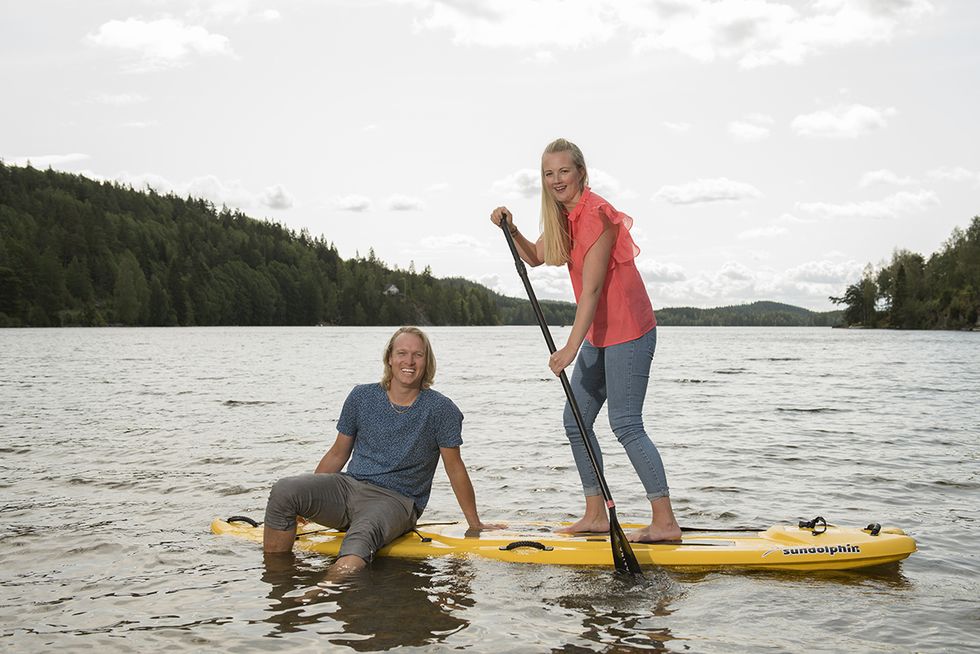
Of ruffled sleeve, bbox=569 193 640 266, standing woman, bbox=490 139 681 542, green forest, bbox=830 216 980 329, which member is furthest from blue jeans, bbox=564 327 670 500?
green forest, bbox=830 216 980 329

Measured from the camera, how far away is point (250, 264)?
167 metres

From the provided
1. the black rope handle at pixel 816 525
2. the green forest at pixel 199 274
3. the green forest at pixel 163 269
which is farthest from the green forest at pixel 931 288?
the black rope handle at pixel 816 525

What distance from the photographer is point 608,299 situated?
247 inches

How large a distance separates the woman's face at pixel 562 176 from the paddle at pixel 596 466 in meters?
0.57

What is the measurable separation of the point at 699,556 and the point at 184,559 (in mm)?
3960

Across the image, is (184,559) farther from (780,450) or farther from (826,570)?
(780,450)

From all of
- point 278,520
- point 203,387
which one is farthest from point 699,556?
point 203,387

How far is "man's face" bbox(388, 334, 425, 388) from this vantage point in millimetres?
6320

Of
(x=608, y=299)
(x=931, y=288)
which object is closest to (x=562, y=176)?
(x=608, y=299)

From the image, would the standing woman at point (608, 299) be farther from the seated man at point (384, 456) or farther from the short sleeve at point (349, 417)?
the short sleeve at point (349, 417)

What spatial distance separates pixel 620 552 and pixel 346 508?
206cm

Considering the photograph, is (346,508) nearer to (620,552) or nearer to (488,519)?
(620,552)

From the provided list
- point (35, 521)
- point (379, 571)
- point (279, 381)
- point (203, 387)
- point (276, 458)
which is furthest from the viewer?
point (279, 381)

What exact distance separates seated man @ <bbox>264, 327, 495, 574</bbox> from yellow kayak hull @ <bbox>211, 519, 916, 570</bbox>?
1.06 ft
